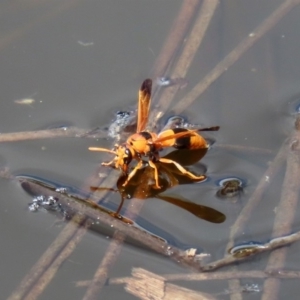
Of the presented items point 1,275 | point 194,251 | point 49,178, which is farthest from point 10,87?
point 194,251

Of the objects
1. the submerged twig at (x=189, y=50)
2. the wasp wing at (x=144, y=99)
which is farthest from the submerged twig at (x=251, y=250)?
the submerged twig at (x=189, y=50)

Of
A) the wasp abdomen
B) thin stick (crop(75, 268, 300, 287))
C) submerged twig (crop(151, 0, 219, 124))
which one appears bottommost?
thin stick (crop(75, 268, 300, 287))

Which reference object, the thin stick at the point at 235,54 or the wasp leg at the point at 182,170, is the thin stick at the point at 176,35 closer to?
the thin stick at the point at 235,54

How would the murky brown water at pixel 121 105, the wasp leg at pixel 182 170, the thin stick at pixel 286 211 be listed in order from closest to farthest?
the thin stick at pixel 286 211
the murky brown water at pixel 121 105
the wasp leg at pixel 182 170

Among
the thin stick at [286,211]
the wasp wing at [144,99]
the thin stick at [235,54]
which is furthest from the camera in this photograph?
the thin stick at [235,54]

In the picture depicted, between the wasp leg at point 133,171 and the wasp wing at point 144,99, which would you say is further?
the wasp wing at point 144,99

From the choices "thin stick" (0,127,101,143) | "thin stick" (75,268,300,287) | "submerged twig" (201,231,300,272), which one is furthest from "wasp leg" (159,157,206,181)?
"thin stick" (75,268,300,287)

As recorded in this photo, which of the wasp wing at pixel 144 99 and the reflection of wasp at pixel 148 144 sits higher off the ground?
the wasp wing at pixel 144 99

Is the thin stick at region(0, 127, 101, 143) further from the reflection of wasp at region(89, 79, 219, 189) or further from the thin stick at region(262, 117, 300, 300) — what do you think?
the thin stick at region(262, 117, 300, 300)
